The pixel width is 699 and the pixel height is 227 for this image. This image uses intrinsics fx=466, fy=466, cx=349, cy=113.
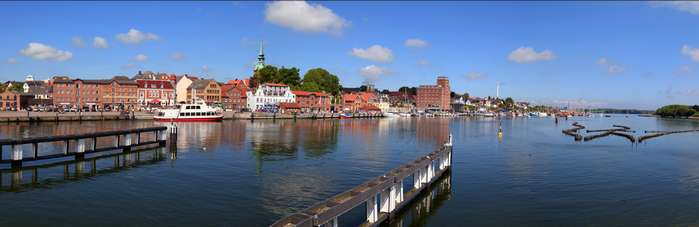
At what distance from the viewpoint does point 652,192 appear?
23.0 metres

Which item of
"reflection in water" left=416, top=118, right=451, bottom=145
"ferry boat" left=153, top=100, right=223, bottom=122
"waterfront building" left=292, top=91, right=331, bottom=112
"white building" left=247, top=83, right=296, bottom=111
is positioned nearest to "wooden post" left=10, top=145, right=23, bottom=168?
"reflection in water" left=416, top=118, right=451, bottom=145

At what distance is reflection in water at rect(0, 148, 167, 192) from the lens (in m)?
21.1

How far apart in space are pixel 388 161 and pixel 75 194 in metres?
19.7

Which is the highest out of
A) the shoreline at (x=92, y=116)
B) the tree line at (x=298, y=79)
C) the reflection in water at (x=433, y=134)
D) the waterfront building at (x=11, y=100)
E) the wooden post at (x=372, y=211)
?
the tree line at (x=298, y=79)

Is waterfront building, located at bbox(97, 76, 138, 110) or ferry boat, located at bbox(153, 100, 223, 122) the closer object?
ferry boat, located at bbox(153, 100, 223, 122)

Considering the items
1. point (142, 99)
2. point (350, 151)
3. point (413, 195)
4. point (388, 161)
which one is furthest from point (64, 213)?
point (142, 99)

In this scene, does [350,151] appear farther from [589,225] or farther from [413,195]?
[589,225]

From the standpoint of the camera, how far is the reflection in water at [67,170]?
21.1 metres

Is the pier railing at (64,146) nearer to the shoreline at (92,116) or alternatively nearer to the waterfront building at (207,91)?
→ the shoreline at (92,116)

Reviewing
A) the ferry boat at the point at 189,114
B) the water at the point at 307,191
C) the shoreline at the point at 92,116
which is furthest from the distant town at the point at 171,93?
the water at the point at 307,191

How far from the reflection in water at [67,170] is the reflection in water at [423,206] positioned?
1560cm

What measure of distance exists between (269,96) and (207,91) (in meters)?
17.7

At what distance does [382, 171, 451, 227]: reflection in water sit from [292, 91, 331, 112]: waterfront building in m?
116

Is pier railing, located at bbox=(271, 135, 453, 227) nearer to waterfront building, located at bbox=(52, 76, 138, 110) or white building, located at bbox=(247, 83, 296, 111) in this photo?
white building, located at bbox=(247, 83, 296, 111)
